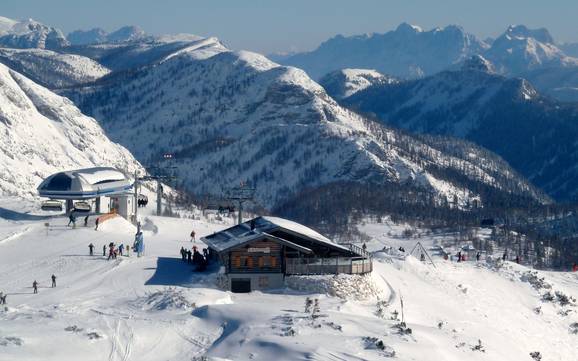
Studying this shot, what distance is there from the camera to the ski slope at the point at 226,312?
1843 inches

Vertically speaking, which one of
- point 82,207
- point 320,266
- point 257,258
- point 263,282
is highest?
point 82,207

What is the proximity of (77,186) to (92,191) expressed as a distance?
5.27 feet

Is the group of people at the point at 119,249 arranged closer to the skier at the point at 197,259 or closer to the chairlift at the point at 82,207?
the skier at the point at 197,259

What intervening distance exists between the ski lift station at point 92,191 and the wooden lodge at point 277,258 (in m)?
31.8

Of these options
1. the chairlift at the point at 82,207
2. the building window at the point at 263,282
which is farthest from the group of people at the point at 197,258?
the chairlift at the point at 82,207

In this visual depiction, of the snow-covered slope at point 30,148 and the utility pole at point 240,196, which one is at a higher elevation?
the snow-covered slope at point 30,148

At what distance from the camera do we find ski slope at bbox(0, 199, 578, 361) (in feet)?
154

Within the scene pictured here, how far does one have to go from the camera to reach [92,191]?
91938 millimetres

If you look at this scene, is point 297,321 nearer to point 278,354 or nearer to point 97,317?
point 278,354

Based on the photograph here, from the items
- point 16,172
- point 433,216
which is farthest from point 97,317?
point 433,216

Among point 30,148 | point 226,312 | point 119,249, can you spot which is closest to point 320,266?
point 226,312

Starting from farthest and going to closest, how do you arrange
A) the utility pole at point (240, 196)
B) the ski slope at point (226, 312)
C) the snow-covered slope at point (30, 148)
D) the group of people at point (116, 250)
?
1. the snow-covered slope at point (30, 148)
2. the utility pole at point (240, 196)
3. the group of people at point (116, 250)
4. the ski slope at point (226, 312)

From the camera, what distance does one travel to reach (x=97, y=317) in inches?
2036

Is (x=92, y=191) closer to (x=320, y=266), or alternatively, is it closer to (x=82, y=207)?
(x=82, y=207)
